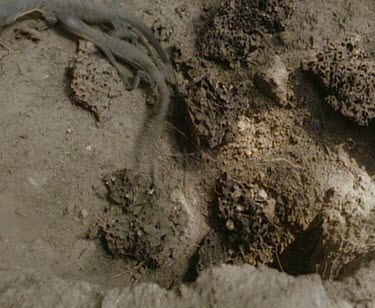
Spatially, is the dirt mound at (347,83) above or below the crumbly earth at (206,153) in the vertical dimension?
above

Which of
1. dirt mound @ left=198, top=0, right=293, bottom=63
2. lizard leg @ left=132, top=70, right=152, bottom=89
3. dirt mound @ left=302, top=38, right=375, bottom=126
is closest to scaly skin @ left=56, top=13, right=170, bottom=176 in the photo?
lizard leg @ left=132, top=70, right=152, bottom=89

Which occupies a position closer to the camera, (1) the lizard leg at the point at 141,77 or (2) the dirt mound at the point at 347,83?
(2) the dirt mound at the point at 347,83

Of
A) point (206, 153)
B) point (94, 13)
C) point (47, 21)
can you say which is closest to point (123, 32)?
point (94, 13)

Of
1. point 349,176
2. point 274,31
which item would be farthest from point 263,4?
point 349,176

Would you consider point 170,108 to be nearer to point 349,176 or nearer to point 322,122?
point 322,122

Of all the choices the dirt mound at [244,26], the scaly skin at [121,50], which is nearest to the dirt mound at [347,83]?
the dirt mound at [244,26]

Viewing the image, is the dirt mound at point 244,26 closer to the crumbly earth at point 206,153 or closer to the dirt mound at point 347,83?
the crumbly earth at point 206,153
